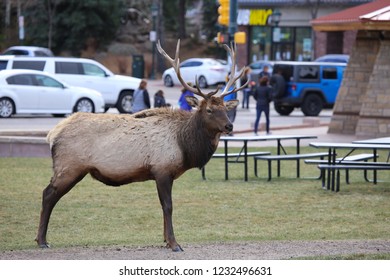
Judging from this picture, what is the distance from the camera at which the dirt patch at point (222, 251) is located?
1048 cm

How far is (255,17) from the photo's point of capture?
58.4 metres

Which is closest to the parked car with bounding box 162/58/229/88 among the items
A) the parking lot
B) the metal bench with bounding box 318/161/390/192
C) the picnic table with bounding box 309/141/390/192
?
the parking lot

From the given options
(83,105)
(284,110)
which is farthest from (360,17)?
(284,110)

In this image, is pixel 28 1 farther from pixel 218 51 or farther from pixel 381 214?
pixel 381 214

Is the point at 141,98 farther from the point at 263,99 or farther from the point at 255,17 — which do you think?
the point at 255,17

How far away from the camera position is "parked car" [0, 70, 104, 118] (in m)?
30.8

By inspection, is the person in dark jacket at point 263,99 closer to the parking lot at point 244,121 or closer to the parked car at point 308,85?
the parking lot at point 244,121

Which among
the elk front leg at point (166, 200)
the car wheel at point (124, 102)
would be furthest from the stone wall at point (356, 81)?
the elk front leg at point (166, 200)

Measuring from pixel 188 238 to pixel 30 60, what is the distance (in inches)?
878

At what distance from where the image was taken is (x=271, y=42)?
194 ft

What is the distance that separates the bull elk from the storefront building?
44.6 meters

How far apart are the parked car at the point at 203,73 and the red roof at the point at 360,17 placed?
70.9 ft

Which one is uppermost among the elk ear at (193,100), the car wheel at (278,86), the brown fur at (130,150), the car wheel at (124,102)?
the elk ear at (193,100)

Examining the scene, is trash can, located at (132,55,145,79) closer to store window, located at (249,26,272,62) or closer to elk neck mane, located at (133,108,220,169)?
store window, located at (249,26,272,62)
